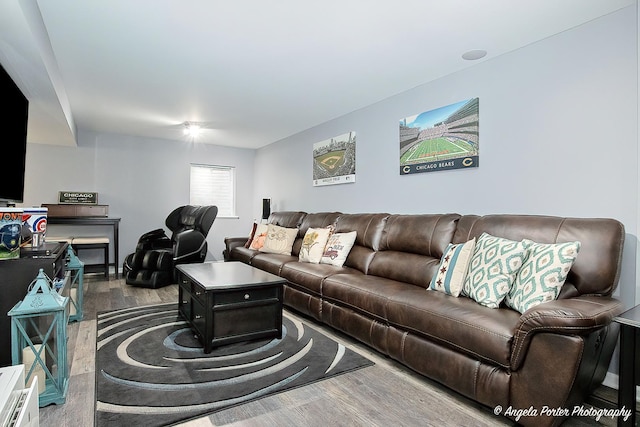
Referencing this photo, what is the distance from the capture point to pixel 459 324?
1879 mm

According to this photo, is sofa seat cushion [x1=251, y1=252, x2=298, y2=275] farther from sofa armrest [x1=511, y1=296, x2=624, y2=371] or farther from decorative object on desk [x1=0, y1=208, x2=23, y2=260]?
sofa armrest [x1=511, y1=296, x2=624, y2=371]

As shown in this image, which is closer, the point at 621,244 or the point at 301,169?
the point at 621,244

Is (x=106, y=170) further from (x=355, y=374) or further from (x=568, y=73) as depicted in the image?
(x=568, y=73)

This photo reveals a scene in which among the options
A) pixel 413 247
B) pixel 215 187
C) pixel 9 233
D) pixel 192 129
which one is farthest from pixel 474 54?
pixel 215 187

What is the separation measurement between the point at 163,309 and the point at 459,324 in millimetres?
2921

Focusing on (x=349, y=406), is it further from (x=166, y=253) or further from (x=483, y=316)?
(x=166, y=253)

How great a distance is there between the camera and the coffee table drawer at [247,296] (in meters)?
2.52

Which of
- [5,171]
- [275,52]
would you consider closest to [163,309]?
[5,171]

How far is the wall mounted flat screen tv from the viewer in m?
2.16

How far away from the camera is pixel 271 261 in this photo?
3.93 m

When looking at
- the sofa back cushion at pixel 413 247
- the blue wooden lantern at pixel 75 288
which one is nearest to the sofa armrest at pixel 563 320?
the sofa back cushion at pixel 413 247

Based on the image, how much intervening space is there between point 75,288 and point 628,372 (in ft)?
13.6

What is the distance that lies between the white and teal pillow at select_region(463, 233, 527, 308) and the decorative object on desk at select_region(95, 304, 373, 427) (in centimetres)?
90

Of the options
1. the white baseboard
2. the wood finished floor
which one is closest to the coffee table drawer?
the wood finished floor
